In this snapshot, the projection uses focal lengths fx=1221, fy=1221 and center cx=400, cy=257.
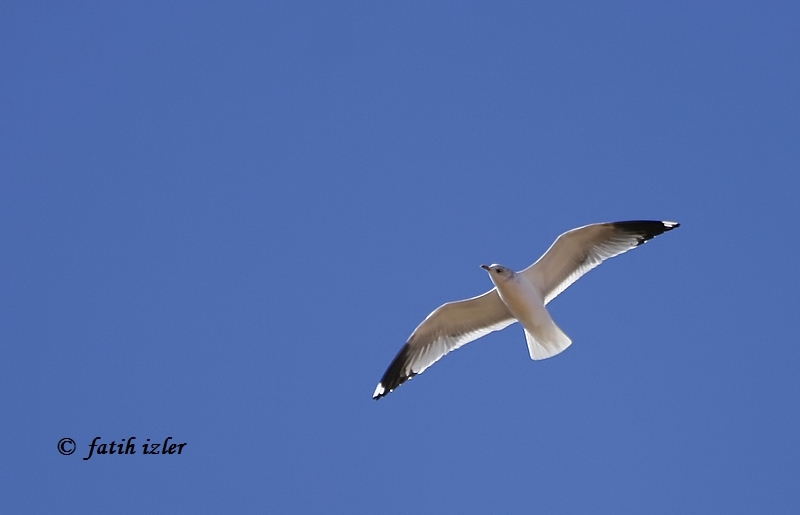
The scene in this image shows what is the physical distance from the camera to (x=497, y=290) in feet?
36.7

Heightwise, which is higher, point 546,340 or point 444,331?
point 444,331

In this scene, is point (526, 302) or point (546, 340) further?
point (546, 340)

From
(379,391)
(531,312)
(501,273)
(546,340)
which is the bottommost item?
(546,340)

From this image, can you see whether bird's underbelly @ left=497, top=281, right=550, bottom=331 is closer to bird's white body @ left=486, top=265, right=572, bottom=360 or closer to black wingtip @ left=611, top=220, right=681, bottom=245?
bird's white body @ left=486, top=265, right=572, bottom=360

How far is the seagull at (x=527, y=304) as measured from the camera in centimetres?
1098

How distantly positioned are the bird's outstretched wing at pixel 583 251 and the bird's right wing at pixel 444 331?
1.50 feet

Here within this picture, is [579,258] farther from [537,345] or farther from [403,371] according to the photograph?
[403,371]

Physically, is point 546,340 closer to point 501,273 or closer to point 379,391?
point 501,273

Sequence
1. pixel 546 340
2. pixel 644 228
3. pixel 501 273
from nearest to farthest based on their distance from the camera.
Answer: pixel 501 273
pixel 546 340
pixel 644 228

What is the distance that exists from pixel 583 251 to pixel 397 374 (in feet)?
7.04

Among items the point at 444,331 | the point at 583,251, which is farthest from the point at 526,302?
the point at 444,331

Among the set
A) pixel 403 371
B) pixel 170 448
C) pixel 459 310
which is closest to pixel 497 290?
pixel 459 310

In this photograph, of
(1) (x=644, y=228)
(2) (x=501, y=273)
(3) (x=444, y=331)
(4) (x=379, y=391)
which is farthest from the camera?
(4) (x=379, y=391)

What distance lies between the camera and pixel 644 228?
36.8 ft
